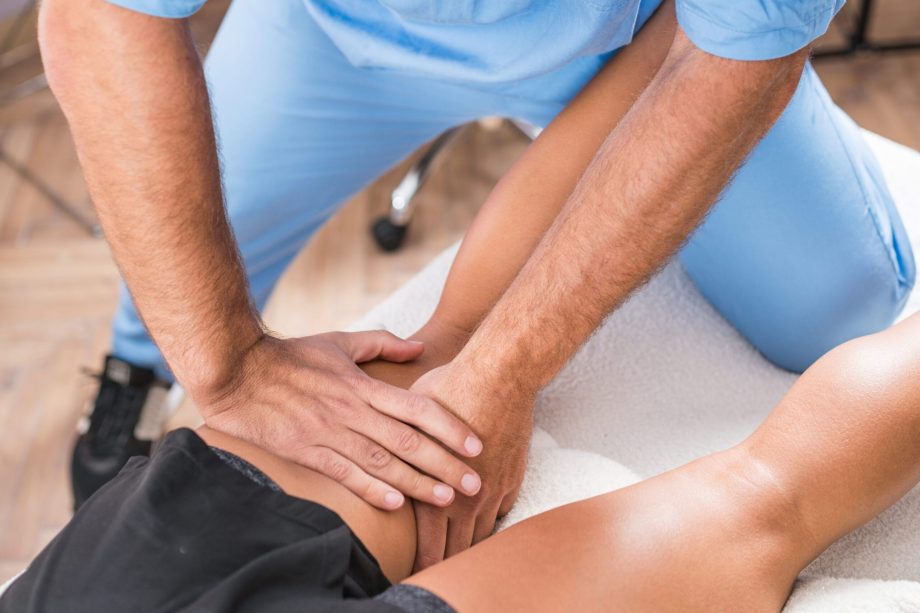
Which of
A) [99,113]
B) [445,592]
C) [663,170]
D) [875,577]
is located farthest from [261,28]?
[875,577]

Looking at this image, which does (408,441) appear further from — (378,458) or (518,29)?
(518,29)

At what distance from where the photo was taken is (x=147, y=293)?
1.11 metres

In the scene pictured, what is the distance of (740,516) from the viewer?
35.7 inches

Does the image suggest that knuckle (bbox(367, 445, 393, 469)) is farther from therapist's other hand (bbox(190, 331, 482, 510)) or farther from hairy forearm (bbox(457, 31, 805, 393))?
hairy forearm (bbox(457, 31, 805, 393))

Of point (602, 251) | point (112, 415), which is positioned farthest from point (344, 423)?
point (112, 415)

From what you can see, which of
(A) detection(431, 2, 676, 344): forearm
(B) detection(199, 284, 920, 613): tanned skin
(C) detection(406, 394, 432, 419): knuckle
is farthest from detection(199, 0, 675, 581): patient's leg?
(B) detection(199, 284, 920, 613): tanned skin

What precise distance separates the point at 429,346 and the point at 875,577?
0.52 meters

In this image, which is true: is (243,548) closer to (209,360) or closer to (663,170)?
(209,360)

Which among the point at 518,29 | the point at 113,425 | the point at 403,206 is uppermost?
the point at 518,29

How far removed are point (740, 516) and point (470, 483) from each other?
0.25 m

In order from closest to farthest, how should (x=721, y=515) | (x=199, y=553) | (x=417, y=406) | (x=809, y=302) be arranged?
(x=199, y=553) → (x=721, y=515) → (x=417, y=406) → (x=809, y=302)

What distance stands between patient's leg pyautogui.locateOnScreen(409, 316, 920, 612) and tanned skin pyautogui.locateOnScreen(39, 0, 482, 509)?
0.15 metres

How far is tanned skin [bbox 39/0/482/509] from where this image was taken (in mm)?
995

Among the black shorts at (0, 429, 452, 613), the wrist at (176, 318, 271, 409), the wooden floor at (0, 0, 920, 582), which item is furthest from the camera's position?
the wooden floor at (0, 0, 920, 582)
